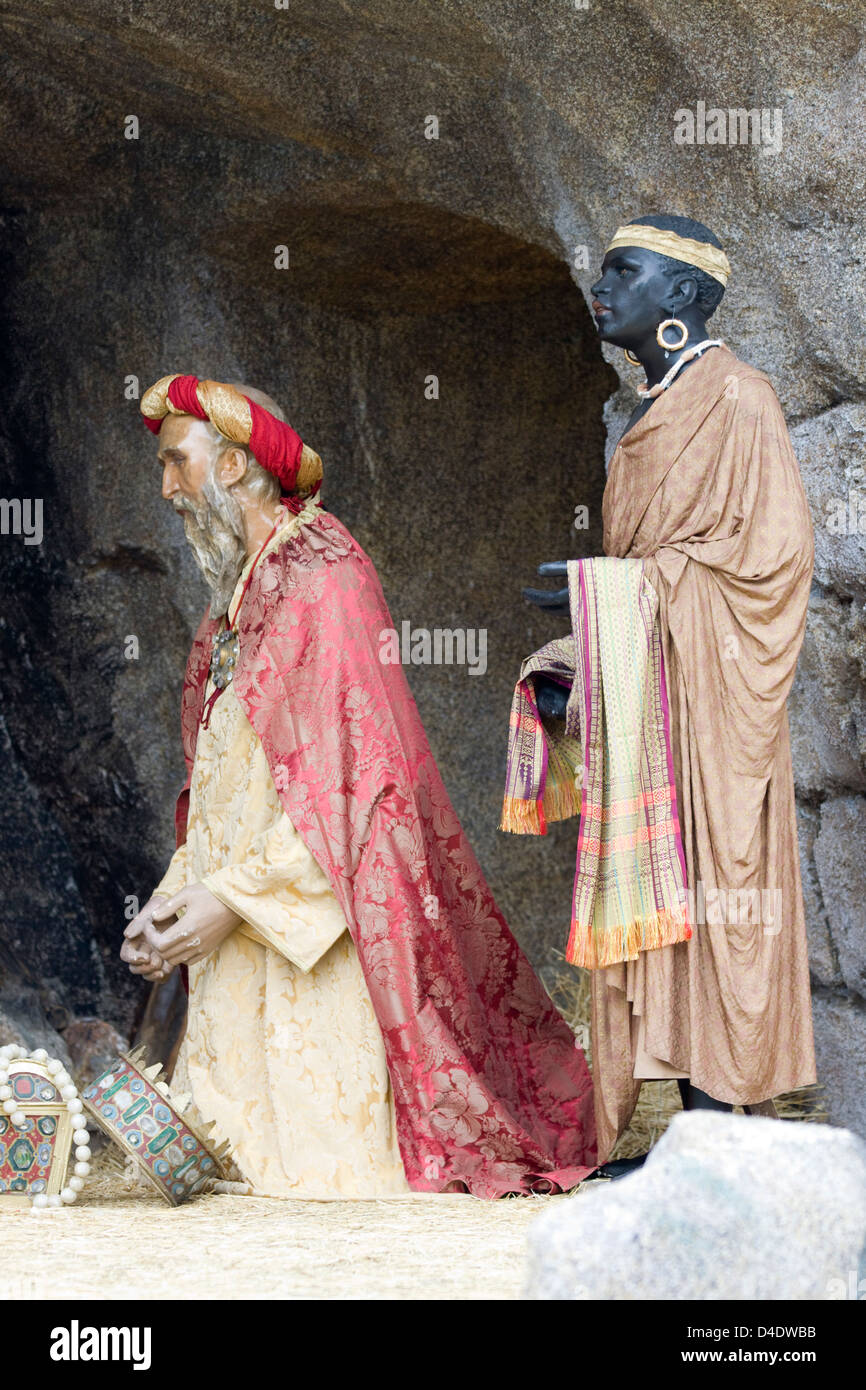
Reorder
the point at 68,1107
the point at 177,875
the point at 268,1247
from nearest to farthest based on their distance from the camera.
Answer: the point at 268,1247 < the point at 68,1107 < the point at 177,875

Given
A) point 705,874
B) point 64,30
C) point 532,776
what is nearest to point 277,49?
point 64,30

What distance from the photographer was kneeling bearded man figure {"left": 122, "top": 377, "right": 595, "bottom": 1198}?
4.24m

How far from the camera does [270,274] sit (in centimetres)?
612

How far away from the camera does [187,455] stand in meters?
4.59

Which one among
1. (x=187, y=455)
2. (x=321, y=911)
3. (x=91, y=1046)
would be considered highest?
(x=187, y=455)

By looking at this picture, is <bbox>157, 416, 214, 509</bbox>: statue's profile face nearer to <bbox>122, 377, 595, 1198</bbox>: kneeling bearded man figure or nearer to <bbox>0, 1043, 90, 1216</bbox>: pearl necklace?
<bbox>122, 377, 595, 1198</bbox>: kneeling bearded man figure

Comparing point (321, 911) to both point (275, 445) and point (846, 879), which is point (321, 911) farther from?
point (846, 879)

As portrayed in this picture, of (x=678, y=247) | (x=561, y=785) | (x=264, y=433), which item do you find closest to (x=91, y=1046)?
(x=561, y=785)

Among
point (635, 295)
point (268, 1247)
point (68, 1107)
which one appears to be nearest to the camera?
point (268, 1247)

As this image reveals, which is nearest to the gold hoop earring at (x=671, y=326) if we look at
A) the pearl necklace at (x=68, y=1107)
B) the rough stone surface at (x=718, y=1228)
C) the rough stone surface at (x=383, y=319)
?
the rough stone surface at (x=383, y=319)

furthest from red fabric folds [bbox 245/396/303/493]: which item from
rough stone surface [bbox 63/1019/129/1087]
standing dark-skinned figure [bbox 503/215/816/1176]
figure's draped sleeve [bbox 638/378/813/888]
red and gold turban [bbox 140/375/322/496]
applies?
rough stone surface [bbox 63/1019/129/1087]

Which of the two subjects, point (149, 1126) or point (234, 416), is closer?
point (149, 1126)

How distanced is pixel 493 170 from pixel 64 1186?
3218mm

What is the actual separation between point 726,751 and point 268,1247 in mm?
1467
